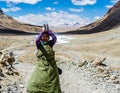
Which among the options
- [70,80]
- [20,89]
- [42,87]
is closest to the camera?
[42,87]

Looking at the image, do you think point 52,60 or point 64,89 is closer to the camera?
point 52,60

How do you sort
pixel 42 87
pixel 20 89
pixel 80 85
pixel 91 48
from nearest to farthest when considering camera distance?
1. pixel 42 87
2. pixel 20 89
3. pixel 80 85
4. pixel 91 48

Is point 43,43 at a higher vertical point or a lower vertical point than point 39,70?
higher

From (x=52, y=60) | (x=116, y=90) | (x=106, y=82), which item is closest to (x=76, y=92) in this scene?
(x=116, y=90)

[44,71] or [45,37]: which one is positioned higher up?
[45,37]

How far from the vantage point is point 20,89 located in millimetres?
16422

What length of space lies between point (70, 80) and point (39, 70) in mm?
11611

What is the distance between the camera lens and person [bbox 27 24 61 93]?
354 inches

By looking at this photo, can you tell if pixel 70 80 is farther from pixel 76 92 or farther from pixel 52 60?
pixel 52 60

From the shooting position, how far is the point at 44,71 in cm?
900

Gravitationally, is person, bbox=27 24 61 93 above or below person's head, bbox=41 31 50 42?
below

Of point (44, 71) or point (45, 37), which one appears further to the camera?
point (45, 37)

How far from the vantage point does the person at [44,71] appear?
8.99 metres

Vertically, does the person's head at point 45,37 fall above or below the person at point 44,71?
above
